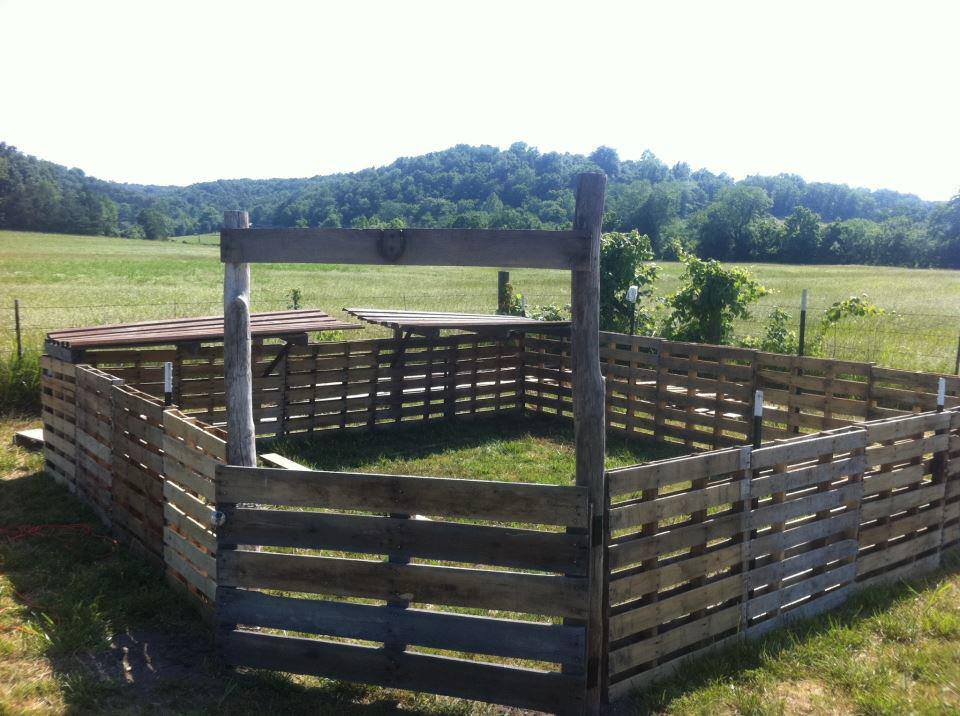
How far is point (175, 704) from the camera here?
4848 mm

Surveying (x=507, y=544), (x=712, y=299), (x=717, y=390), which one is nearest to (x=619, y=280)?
(x=712, y=299)

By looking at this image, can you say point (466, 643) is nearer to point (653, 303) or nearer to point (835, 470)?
point (835, 470)

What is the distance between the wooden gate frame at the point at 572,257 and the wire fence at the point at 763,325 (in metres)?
9.32

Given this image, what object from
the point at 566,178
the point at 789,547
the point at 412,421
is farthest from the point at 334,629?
the point at 566,178

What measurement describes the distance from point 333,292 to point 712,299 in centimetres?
2308

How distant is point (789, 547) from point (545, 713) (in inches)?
84.7

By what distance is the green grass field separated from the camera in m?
18.5

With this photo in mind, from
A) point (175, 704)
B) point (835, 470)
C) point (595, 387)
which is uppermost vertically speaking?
point (595, 387)

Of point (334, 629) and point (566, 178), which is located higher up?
point (566, 178)

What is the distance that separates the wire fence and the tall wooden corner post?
35.8ft

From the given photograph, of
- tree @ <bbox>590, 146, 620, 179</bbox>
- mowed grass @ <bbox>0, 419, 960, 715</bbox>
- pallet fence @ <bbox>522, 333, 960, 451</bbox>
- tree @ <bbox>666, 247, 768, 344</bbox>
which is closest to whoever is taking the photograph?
mowed grass @ <bbox>0, 419, 960, 715</bbox>

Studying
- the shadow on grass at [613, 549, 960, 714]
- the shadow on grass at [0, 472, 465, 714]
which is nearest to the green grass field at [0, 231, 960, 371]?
the shadow on grass at [0, 472, 465, 714]

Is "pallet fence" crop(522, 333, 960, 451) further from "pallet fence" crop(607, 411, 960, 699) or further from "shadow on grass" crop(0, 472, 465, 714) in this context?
"shadow on grass" crop(0, 472, 465, 714)

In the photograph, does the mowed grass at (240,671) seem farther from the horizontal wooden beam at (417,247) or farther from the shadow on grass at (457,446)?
the shadow on grass at (457,446)
